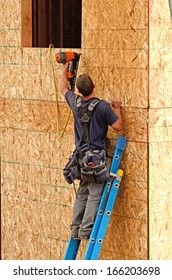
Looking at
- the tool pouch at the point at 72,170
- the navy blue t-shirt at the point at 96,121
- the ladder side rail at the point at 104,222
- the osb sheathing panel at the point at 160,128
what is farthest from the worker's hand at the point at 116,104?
the ladder side rail at the point at 104,222

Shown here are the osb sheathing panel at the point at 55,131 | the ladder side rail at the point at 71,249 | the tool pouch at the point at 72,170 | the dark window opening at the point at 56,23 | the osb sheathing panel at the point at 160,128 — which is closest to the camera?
the osb sheathing panel at the point at 160,128

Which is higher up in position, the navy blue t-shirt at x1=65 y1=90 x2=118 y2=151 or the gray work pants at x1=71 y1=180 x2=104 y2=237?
the navy blue t-shirt at x1=65 y1=90 x2=118 y2=151

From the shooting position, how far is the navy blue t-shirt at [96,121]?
28.7 ft

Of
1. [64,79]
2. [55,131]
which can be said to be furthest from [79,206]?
[64,79]

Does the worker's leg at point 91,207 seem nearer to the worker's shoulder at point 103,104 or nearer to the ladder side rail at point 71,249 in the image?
the ladder side rail at point 71,249

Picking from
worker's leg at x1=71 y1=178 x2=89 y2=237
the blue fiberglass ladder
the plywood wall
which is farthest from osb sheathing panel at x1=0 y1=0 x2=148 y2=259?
worker's leg at x1=71 y1=178 x2=89 y2=237

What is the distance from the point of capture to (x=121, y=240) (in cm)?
916

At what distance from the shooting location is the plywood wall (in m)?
8.77

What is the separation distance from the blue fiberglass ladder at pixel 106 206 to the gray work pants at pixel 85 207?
64 millimetres

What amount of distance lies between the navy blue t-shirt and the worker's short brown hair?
10 cm

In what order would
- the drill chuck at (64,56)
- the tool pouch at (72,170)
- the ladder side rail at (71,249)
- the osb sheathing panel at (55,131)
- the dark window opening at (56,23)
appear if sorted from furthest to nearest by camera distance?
the dark window opening at (56,23)
the ladder side rail at (71,249)
the drill chuck at (64,56)
the tool pouch at (72,170)
the osb sheathing panel at (55,131)

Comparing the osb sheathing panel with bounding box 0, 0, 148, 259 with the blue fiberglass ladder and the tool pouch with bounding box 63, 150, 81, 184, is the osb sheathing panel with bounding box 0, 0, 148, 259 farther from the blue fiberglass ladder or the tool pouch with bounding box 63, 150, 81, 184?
the tool pouch with bounding box 63, 150, 81, 184

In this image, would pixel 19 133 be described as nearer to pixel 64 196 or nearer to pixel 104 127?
pixel 64 196

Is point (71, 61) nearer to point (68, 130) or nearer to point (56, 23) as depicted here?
point (68, 130)
